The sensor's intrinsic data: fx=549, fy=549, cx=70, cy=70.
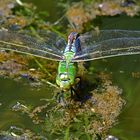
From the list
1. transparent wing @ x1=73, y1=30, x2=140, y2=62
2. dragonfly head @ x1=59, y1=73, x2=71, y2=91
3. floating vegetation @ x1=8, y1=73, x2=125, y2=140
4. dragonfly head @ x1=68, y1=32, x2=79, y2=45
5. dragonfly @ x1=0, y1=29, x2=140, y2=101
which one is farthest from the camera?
dragonfly head @ x1=68, y1=32, x2=79, y2=45

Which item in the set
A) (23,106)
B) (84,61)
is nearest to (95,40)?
(84,61)

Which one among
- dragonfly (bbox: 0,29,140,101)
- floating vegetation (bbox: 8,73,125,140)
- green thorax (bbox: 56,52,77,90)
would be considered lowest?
floating vegetation (bbox: 8,73,125,140)

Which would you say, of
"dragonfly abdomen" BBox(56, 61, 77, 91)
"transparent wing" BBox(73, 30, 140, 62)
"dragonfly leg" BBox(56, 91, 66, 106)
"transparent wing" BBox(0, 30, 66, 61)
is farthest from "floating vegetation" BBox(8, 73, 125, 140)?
"transparent wing" BBox(0, 30, 66, 61)

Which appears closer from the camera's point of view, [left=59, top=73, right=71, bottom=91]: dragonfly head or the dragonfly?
[left=59, top=73, right=71, bottom=91]: dragonfly head

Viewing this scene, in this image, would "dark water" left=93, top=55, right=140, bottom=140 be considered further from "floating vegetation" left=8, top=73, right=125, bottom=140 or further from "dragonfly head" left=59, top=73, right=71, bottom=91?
"dragonfly head" left=59, top=73, right=71, bottom=91

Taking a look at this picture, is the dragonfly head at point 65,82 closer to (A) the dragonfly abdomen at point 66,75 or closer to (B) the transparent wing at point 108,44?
(A) the dragonfly abdomen at point 66,75

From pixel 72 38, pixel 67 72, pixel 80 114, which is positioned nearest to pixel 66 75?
pixel 67 72

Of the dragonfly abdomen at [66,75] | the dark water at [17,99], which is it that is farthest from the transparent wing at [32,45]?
the dark water at [17,99]
